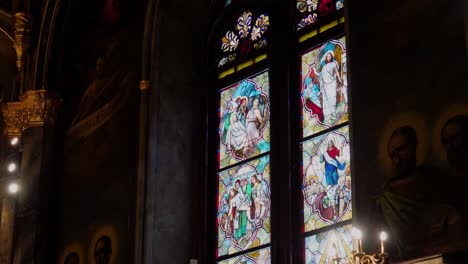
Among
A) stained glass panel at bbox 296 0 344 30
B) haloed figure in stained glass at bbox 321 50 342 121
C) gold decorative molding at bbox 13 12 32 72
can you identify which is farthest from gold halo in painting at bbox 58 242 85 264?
stained glass panel at bbox 296 0 344 30

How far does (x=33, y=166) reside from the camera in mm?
14164

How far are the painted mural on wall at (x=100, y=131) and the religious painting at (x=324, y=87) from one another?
2.51m

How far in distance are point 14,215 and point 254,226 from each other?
4.34 metres

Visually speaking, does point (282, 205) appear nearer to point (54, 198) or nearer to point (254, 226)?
point (254, 226)

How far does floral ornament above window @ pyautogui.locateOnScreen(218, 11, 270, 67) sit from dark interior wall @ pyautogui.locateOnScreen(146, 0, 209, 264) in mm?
387

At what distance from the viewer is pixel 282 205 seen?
1169 cm

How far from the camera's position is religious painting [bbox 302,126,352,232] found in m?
11.0

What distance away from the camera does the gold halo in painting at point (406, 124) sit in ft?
30.3

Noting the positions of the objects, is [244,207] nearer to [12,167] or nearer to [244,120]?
[244,120]

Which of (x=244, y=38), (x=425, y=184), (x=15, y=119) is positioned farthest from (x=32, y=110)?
(x=425, y=184)

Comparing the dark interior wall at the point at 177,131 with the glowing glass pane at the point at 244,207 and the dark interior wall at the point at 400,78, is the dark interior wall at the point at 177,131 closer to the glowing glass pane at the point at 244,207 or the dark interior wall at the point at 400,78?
the glowing glass pane at the point at 244,207

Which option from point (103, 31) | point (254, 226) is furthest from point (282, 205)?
point (103, 31)

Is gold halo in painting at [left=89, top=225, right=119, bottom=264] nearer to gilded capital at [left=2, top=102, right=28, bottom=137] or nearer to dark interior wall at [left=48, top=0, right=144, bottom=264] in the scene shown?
dark interior wall at [left=48, top=0, right=144, bottom=264]

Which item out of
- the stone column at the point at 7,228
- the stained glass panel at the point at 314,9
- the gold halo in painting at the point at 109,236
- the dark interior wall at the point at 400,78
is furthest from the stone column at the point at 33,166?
the dark interior wall at the point at 400,78
